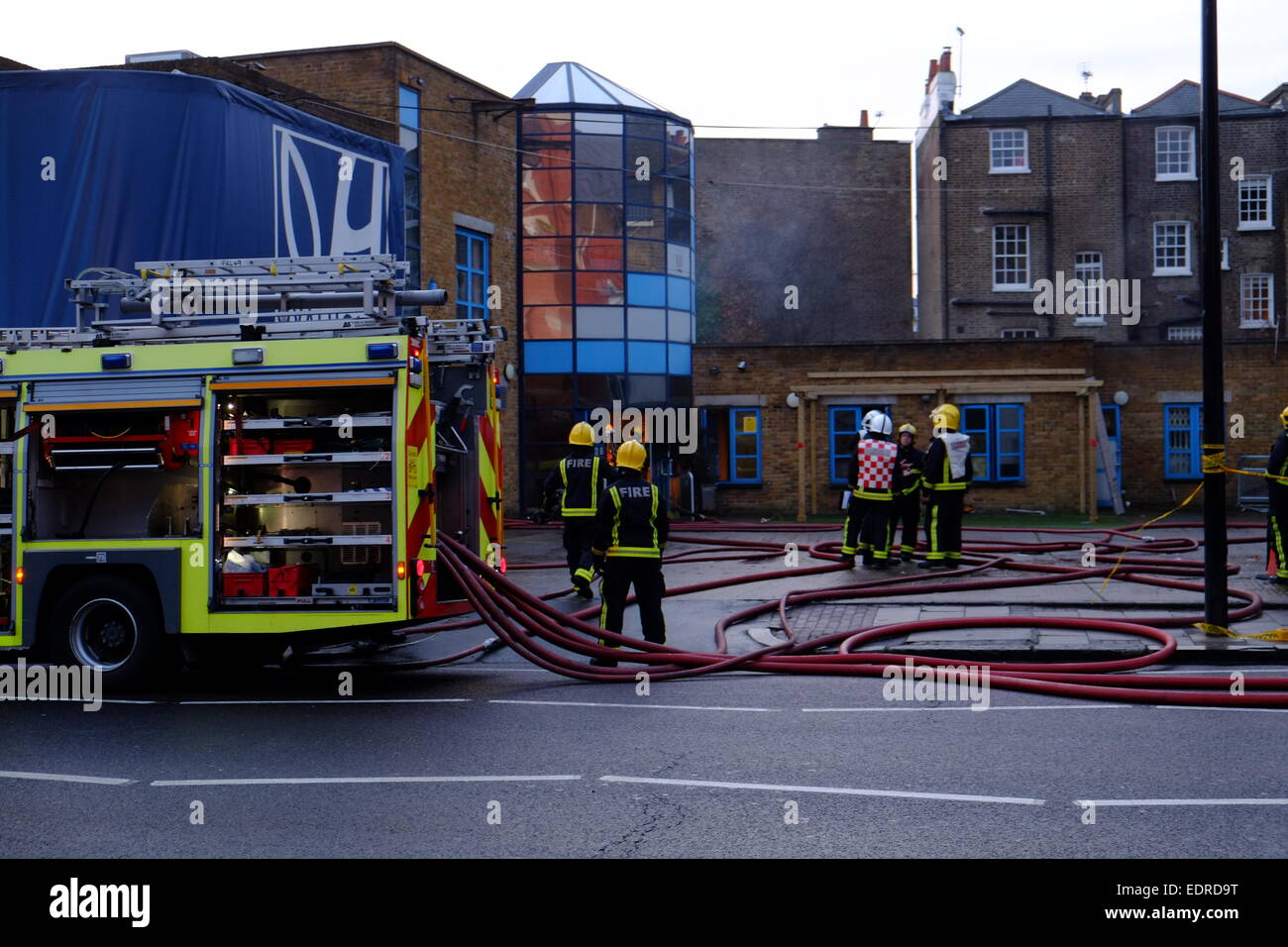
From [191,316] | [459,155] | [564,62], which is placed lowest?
[191,316]

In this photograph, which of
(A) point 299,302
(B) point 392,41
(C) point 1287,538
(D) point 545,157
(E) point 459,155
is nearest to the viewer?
(A) point 299,302

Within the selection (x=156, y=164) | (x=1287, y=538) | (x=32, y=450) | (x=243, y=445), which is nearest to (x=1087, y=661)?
(x=1287, y=538)

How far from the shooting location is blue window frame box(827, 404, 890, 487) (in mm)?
28422

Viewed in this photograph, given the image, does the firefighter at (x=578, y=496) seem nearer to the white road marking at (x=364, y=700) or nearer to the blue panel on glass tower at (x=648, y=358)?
the white road marking at (x=364, y=700)

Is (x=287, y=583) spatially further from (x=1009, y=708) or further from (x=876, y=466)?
(x=876, y=466)

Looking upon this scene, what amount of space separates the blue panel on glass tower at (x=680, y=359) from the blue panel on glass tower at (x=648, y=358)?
249 millimetres

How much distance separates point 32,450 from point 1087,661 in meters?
7.92

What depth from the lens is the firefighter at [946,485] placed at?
1535cm

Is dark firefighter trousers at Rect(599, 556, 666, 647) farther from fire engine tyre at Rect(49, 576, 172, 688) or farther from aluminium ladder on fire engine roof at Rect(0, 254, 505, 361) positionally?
fire engine tyre at Rect(49, 576, 172, 688)

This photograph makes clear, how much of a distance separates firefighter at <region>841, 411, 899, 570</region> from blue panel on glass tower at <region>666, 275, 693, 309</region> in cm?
1369

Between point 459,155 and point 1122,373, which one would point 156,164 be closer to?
point 459,155

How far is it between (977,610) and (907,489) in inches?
141

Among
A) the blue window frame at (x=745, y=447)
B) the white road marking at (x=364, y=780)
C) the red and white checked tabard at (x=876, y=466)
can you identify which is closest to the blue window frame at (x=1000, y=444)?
the blue window frame at (x=745, y=447)
